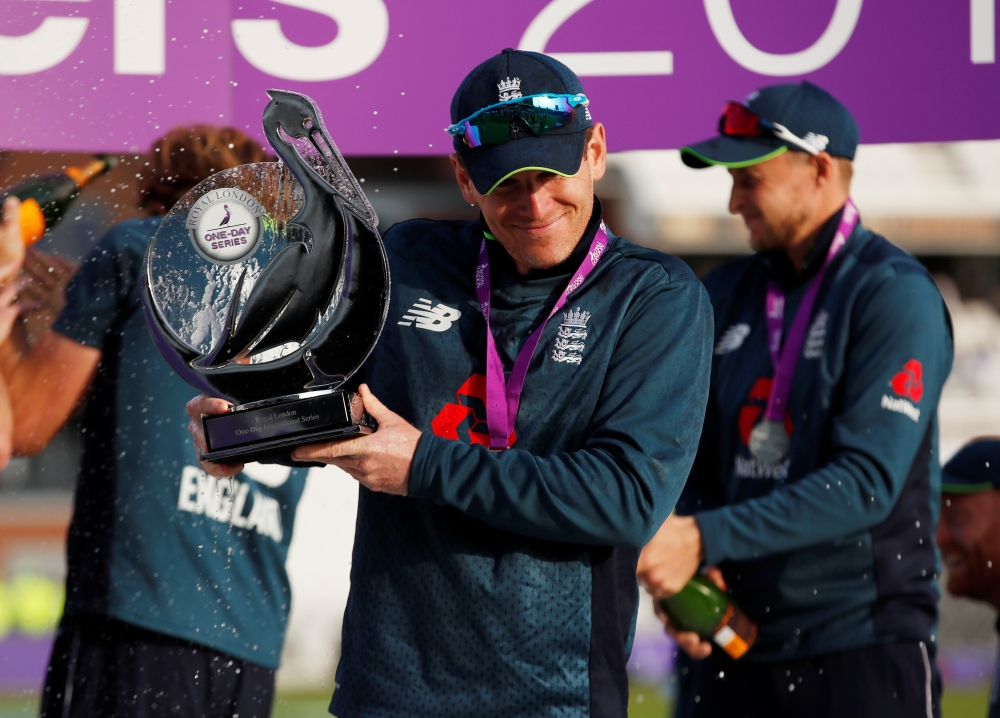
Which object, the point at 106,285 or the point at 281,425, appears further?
the point at 106,285

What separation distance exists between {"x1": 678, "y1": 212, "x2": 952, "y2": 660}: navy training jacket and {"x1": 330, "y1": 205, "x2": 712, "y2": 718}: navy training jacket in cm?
90

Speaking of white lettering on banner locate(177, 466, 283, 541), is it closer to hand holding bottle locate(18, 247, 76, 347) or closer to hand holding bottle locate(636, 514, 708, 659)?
hand holding bottle locate(18, 247, 76, 347)

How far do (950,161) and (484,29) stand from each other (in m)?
8.03

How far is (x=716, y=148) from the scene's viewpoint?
9.81 ft

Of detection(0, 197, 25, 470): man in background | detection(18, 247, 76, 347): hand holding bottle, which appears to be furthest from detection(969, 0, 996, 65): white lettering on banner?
detection(0, 197, 25, 470): man in background

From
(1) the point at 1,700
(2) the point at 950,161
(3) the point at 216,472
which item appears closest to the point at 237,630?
(3) the point at 216,472

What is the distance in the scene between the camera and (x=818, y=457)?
2750 millimetres

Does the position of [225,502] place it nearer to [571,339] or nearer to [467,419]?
[467,419]

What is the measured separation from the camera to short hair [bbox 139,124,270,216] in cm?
277

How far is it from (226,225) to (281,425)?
0.32m

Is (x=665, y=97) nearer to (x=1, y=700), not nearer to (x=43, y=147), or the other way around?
(x=43, y=147)

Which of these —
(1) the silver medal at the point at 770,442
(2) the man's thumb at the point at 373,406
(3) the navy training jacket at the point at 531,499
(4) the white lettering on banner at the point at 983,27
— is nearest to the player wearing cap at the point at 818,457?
(1) the silver medal at the point at 770,442

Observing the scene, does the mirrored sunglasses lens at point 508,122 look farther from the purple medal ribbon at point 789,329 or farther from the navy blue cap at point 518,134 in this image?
the purple medal ribbon at point 789,329

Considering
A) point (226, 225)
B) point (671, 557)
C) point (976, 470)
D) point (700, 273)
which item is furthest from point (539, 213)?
point (700, 273)
